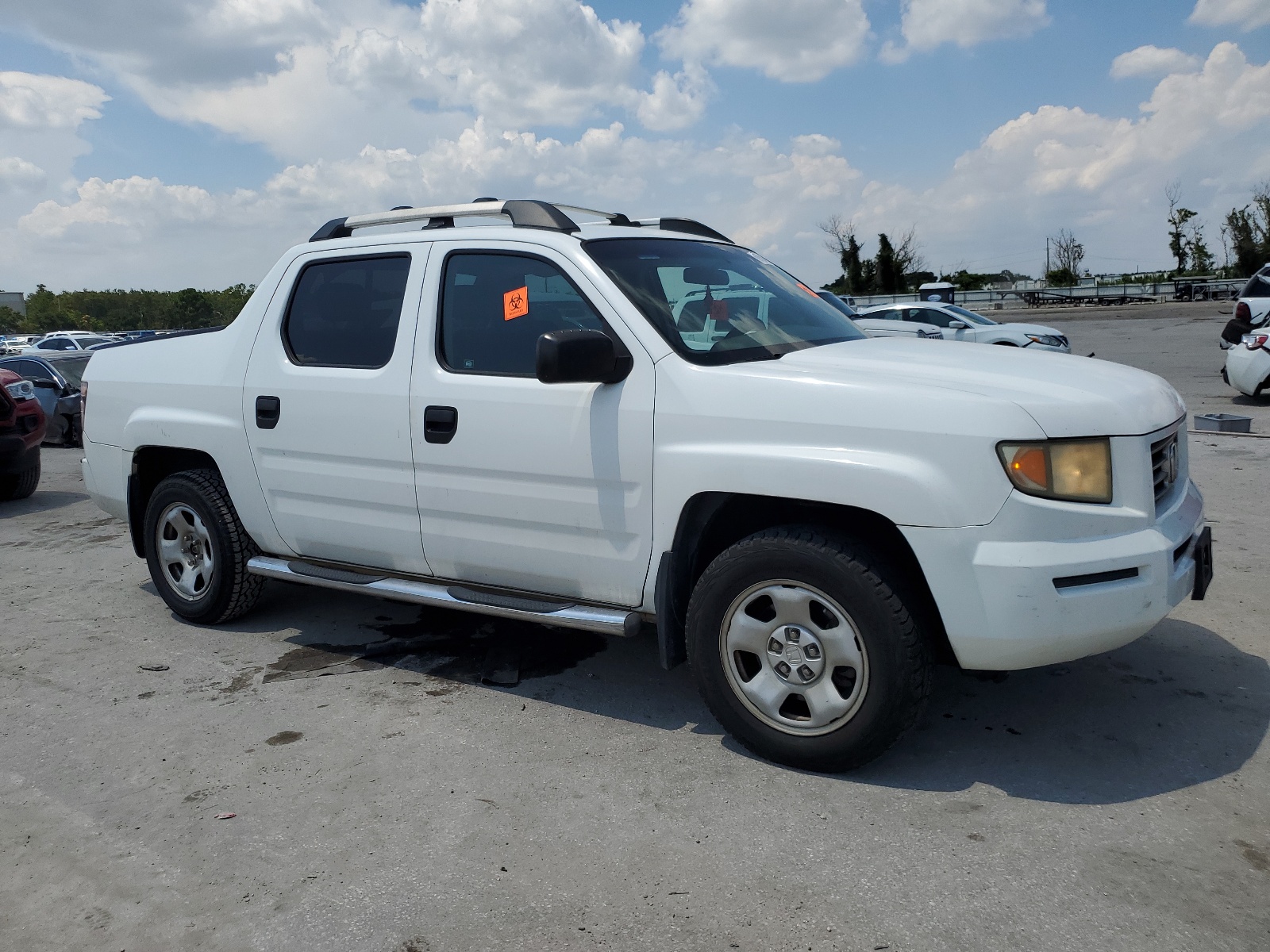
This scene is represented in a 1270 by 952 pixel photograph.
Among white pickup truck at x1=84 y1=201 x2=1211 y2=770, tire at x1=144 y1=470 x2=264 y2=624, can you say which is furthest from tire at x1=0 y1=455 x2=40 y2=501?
white pickup truck at x1=84 y1=201 x2=1211 y2=770

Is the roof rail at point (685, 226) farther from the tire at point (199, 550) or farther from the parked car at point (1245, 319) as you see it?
the parked car at point (1245, 319)

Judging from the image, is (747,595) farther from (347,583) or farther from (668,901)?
(347,583)

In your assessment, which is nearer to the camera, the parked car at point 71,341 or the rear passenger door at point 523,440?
the rear passenger door at point 523,440

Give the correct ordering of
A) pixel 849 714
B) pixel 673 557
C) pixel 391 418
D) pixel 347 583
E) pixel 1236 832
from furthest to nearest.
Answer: pixel 347 583, pixel 391 418, pixel 673 557, pixel 849 714, pixel 1236 832

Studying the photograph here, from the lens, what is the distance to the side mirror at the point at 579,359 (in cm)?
352

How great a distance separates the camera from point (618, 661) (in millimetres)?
4684

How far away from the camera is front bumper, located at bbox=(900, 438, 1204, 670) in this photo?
3082mm

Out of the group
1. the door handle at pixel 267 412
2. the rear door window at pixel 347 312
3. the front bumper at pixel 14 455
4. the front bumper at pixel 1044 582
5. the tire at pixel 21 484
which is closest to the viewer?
the front bumper at pixel 1044 582

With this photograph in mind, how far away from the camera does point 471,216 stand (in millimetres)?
4488

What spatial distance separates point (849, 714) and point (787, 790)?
0.33 m

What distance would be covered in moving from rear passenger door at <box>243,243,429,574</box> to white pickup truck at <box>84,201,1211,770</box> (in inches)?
0.6

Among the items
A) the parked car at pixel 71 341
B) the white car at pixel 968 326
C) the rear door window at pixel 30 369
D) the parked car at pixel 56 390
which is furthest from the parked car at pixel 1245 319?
the parked car at pixel 71 341

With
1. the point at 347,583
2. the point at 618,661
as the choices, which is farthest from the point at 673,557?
the point at 347,583

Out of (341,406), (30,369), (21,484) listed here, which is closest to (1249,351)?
(341,406)
